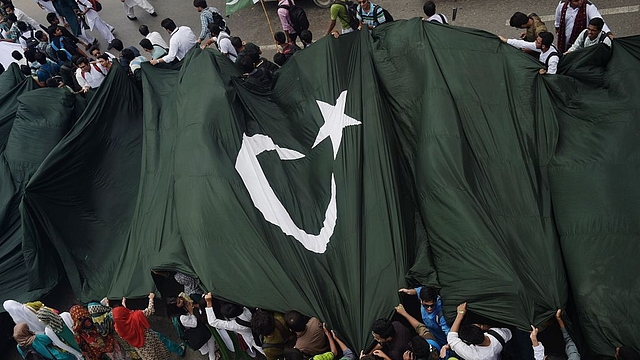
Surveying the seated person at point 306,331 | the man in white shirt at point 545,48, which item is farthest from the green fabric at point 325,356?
the man in white shirt at point 545,48

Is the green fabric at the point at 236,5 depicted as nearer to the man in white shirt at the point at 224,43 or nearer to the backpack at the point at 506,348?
the man in white shirt at the point at 224,43

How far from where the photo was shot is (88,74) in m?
8.55

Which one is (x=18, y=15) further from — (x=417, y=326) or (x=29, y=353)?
(x=417, y=326)

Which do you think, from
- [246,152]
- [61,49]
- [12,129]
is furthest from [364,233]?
[61,49]

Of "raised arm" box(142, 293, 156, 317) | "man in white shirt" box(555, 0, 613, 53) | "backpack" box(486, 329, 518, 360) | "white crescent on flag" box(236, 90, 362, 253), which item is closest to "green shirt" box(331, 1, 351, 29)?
"white crescent on flag" box(236, 90, 362, 253)

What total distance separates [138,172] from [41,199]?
1.10 m

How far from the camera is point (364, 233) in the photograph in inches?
220

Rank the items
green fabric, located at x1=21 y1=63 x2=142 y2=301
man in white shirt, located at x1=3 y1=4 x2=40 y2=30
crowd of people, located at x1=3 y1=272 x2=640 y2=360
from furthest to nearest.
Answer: man in white shirt, located at x1=3 y1=4 x2=40 y2=30 < green fabric, located at x1=21 y1=63 x2=142 y2=301 < crowd of people, located at x1=3 y1=272 x2=640 y2=360

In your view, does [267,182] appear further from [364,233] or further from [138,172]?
[138,172]

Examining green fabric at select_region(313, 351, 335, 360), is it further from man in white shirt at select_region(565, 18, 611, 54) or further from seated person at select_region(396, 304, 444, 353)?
man in white shirt at select_region(565, 18, 611, 54)

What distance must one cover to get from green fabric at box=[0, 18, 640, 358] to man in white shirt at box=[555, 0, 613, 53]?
3.64ft

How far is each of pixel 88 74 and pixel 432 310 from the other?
599cm

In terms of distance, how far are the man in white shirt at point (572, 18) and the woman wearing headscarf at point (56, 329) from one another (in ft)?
21.3

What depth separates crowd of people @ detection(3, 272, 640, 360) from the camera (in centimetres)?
475
